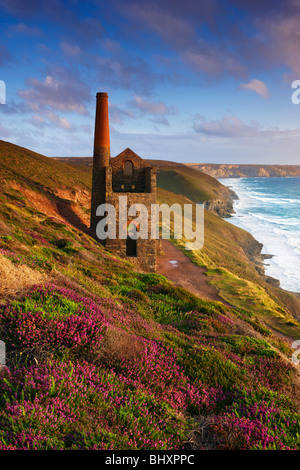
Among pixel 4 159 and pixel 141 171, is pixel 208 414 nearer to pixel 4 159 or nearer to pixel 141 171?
pixel 141 171

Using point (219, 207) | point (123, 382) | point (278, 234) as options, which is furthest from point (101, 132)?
point (219, 207)

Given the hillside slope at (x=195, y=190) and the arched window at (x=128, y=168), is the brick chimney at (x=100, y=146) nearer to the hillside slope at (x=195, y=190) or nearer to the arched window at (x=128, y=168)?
the arched window at (x=128, y=168)

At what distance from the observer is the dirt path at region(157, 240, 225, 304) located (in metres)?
22.1

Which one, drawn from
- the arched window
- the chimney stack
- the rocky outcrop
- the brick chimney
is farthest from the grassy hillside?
the rocky outcrop

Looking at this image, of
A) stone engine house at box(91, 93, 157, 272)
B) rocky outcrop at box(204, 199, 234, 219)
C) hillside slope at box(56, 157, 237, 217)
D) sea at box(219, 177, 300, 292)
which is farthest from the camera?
hillside slope at box(56, 157, 237, 217)

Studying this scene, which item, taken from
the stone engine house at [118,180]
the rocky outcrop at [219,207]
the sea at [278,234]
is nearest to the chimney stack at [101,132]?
the stone engine house at [118,180]

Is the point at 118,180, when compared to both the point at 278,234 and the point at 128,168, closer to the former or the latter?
the point at 128,168

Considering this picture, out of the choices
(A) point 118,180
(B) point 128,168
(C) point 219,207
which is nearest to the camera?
(A) point 118,180

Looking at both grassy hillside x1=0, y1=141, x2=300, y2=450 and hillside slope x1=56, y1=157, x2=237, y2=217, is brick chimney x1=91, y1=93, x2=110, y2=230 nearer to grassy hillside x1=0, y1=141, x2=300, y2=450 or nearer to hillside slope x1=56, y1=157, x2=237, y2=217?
grassy hillside x1=0, y1=141, x2=300, y2=450

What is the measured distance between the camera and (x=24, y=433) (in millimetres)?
3320

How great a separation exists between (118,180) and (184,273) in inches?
405

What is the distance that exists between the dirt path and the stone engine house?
201 centimetres

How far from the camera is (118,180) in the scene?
1072 inches
